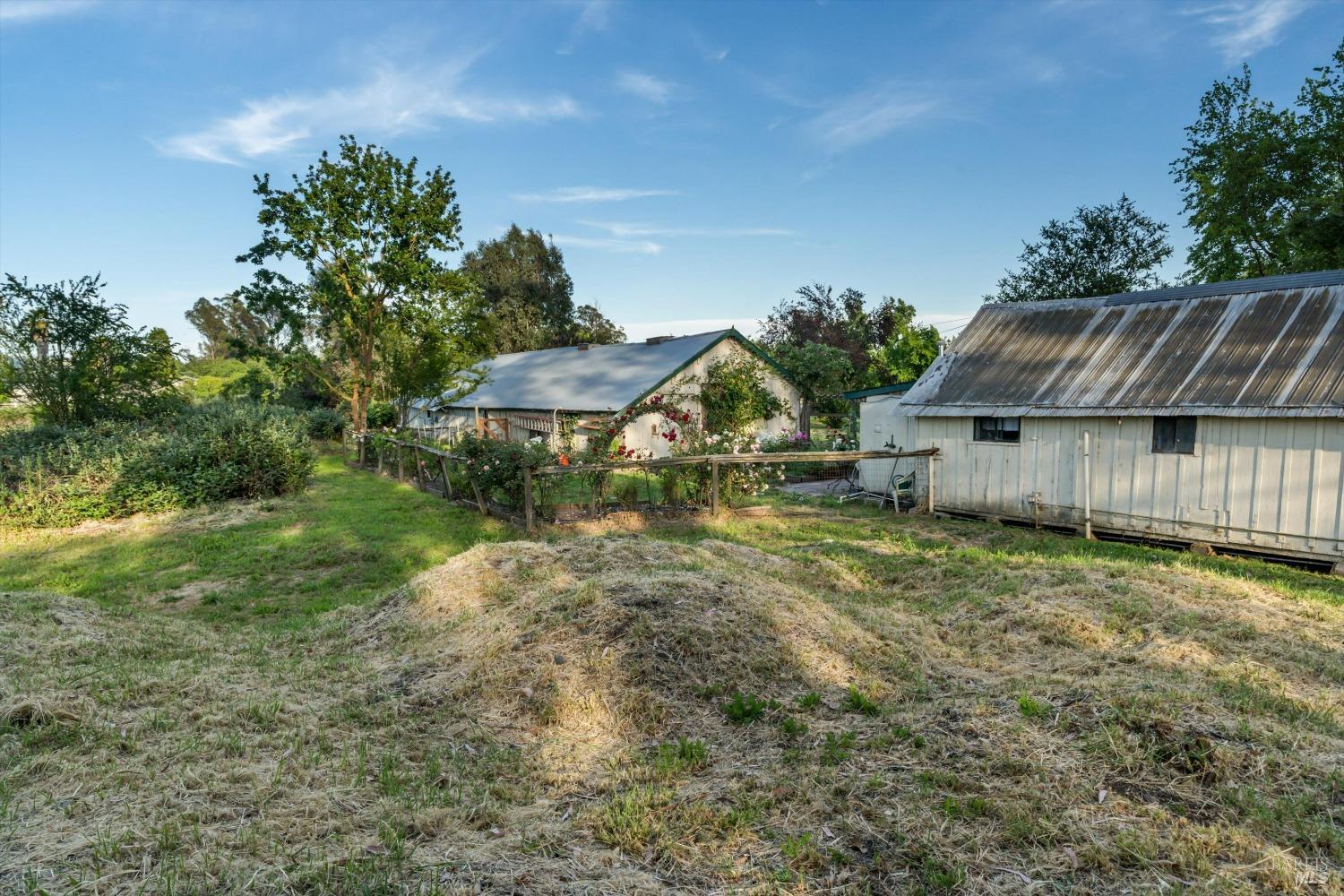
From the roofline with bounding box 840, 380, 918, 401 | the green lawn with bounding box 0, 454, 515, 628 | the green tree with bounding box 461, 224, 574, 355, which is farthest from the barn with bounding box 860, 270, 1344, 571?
the green tree with bounding box 461, 224, 574, 355

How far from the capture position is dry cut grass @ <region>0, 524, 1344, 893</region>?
9.16 feet

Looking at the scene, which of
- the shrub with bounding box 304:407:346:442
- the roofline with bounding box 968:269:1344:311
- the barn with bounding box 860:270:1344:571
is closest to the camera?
the barn with bounding box 860:270:1344:571

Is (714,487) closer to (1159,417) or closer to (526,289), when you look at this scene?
(1159,417)

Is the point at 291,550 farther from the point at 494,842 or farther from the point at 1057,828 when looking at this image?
the point at 1057,828

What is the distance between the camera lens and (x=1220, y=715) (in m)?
3.93

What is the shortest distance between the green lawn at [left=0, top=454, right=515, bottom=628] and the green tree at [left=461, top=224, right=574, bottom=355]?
33.4m

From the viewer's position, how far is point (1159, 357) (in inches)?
451

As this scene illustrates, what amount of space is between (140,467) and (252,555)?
5247mm

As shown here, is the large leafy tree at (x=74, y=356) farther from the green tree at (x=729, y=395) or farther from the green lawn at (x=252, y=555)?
the green tree at (x=729, y=395)

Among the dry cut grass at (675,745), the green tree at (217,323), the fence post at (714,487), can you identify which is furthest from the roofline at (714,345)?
the green tree at (217,323)

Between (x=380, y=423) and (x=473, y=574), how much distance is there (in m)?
26.3

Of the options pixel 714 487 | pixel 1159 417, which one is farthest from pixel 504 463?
pixel 1159 417

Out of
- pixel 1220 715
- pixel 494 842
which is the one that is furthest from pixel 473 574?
pixel 1220 715

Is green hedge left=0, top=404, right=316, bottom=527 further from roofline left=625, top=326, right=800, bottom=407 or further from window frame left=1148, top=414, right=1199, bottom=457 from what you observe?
window frame left=1148, top=414, right=1199, bottom=457
